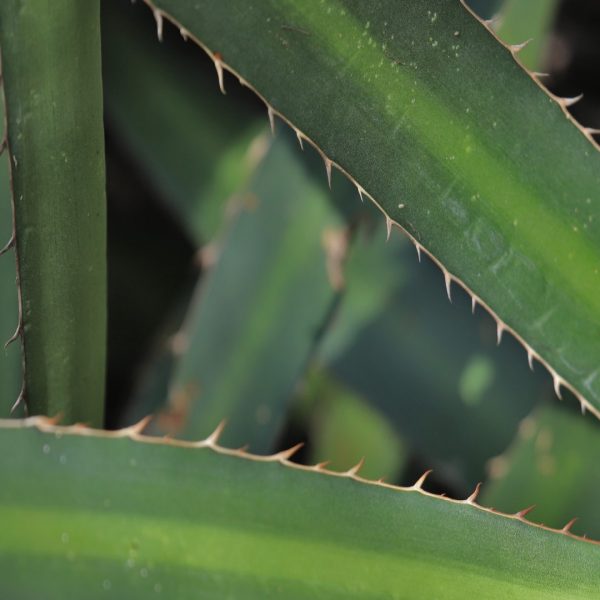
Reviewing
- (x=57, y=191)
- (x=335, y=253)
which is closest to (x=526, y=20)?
(x=335, y=253)

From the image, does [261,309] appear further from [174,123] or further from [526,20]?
[526,20]

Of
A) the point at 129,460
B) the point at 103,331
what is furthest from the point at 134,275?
the point at 129,460

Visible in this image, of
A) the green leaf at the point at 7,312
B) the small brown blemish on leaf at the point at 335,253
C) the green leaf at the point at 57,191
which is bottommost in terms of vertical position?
the green leaf at the point at 7,312

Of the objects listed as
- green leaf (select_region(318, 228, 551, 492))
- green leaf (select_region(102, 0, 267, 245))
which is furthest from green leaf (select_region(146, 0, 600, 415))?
green leaf (select_region(102, 0, 267, 245))

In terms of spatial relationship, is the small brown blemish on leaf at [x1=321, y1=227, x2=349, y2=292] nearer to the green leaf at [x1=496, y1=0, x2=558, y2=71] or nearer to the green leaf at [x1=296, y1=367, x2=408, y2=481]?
the green leaf at [x1=296, y1=367, x2=408, y2=481]

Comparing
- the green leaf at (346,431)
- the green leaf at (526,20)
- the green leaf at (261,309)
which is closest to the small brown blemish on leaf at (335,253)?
the green leaf at (261,309)

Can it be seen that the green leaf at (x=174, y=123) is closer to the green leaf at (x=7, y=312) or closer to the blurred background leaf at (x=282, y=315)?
the blurred background leaf at (x=282, y=315)
